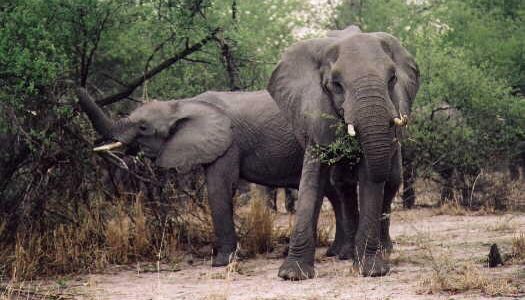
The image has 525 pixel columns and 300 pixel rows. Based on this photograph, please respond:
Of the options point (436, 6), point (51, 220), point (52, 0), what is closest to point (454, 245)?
point (51, 220)

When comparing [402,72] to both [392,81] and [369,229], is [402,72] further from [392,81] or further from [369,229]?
[369,229]

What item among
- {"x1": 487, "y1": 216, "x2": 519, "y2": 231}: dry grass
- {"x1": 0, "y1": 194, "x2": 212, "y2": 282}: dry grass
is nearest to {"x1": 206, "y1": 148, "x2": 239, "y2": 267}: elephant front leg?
Answer: {"x1": 0, "y1": 194, "x2": 212, "y2": 282}: dry grass

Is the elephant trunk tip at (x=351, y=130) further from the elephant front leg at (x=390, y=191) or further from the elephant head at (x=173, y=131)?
the elephant head at (x=173, y=131)

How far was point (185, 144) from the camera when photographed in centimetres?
1008

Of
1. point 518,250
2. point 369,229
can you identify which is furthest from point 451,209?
point 369,229

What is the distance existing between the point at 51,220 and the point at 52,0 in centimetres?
219

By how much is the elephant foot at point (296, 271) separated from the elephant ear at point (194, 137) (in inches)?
90.1

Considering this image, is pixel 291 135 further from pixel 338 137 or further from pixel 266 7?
pixel 266 7

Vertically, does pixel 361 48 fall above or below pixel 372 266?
above

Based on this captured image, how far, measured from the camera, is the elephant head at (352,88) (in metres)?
7.18

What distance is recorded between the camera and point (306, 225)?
7.96 m

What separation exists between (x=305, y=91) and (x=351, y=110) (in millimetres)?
1046

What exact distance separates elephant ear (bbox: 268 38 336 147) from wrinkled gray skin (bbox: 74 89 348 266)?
1403 millimetres

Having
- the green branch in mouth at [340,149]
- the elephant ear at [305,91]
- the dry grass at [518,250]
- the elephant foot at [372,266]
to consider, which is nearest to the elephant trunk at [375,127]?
the green branch in mouth at [340,149]
